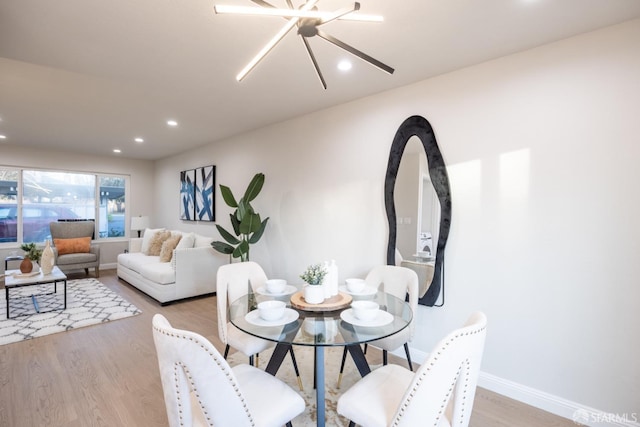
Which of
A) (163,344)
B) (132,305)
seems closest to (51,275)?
(132,305)

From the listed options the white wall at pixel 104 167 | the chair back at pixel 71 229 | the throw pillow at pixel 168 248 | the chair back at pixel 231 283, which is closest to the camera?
the chair back at pixel 231 283

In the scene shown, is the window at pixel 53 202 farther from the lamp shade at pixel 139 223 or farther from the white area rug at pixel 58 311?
the white area rug at pixel 58 311

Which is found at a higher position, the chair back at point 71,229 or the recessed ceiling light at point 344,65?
the recessed ceiling light at point 344,65

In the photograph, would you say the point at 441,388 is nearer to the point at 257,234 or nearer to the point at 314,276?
the point at 314,276

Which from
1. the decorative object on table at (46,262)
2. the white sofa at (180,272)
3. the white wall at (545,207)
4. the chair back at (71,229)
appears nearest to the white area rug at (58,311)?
the white sofa at (180,272)

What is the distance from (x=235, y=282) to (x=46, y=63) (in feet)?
7.63

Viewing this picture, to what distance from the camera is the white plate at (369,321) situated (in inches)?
64.7

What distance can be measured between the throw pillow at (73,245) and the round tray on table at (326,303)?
Answer: 5.73m

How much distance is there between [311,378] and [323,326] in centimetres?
104

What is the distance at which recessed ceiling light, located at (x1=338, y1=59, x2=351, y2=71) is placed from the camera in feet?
7.81

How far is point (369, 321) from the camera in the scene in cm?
167

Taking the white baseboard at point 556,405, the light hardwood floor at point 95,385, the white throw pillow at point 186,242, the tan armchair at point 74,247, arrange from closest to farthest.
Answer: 1. the white baseboard at point 556,405
2. the light hardwood floor at point 95,385
3. the white throw pillow at point 186,242
4. the tan armchair at point 74,247

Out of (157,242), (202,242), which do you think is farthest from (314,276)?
(157,242)

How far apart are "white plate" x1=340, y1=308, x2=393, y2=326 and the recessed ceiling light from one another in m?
1.90
